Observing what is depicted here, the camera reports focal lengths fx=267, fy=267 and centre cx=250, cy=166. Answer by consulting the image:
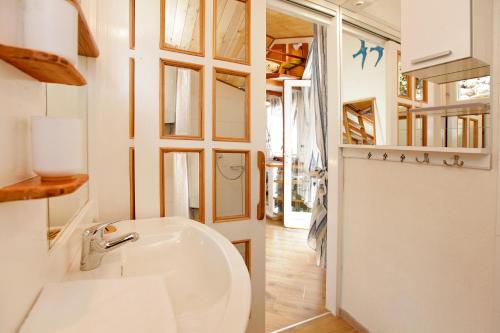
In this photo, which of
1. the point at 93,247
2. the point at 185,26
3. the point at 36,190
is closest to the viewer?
the point at 36,190

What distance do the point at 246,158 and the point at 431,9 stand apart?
1.16 meters

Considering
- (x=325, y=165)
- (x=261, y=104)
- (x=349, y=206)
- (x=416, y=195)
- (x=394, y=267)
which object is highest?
(x=261, y=104)

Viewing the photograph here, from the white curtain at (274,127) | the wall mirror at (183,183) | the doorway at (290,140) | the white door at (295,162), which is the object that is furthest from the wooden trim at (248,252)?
the white curtain at (274,127)

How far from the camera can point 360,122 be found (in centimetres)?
228

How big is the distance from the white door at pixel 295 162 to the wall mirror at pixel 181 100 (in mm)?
3077

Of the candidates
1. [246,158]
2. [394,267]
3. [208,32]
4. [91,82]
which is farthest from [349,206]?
[91,82]

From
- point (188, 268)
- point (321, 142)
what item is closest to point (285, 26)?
point (321, 142)

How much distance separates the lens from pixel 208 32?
1419mm

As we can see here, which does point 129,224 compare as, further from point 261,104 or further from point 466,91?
point 466,91

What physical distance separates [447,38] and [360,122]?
1.11 meters

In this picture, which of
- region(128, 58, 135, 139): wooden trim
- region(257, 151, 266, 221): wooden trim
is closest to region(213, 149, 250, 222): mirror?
region(257, 151, 266, 221): wooden trim

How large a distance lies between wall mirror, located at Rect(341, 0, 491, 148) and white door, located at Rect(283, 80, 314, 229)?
1558 millimetres

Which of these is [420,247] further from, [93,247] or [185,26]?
[185,26]

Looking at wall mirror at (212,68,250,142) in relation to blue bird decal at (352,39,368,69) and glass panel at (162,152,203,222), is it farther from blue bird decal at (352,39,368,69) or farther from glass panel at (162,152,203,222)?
blue bird decal at (352,39,368,69)
